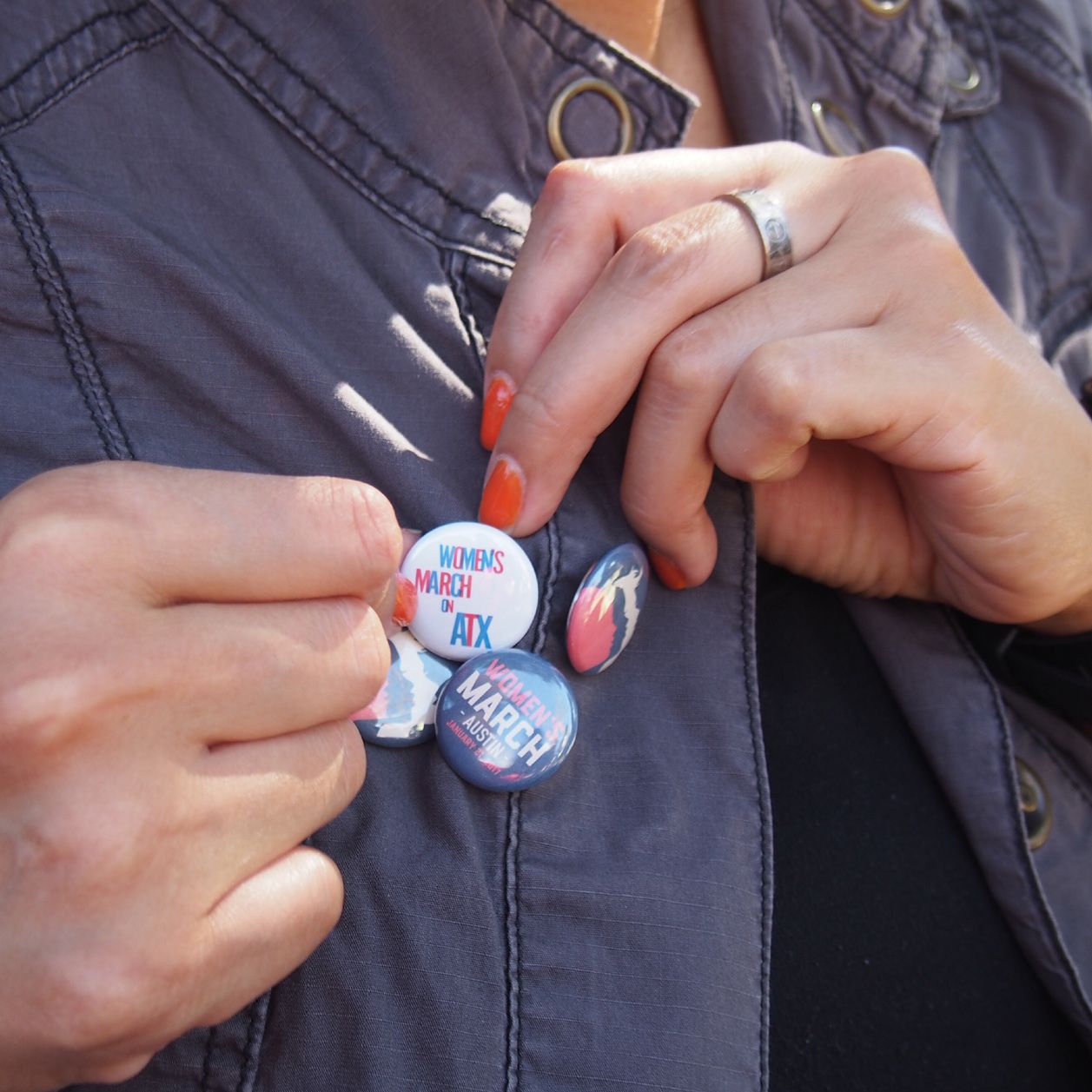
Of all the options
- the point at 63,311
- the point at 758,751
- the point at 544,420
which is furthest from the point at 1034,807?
the point at 63,311

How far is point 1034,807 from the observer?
1.31 meters

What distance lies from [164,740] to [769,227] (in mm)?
758

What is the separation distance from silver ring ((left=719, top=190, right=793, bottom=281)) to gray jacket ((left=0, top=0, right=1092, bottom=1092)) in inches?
8.5

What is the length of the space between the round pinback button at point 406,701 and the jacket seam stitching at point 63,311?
30 cm

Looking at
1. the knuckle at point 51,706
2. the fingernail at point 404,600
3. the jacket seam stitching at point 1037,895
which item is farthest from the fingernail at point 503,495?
the jacket seam stitching at point 1037,895

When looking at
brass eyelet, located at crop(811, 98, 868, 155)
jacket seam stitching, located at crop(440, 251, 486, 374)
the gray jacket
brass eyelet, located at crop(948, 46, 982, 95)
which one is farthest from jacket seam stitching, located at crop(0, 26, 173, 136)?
brass eyelet, located at crop(948, 46, 982, 95)

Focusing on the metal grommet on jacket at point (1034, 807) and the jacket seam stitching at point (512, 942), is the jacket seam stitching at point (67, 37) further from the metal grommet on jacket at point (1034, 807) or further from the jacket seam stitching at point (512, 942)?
the metal grommet on jacket at point (1034, 807)

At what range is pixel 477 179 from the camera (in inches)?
42.4

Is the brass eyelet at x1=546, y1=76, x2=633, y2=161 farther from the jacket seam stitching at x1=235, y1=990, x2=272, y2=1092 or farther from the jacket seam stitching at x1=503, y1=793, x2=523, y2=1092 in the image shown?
the jacket seam stitching at x1=235, y1=990, x2=272, y2=1092

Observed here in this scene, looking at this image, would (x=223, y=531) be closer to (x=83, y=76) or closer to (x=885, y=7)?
(x=83, y=76)

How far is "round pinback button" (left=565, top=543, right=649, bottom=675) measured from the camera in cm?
97

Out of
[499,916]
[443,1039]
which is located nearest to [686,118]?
[499,916]

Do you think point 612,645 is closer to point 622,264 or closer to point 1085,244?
point 622,264

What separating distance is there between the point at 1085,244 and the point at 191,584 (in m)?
1.49
